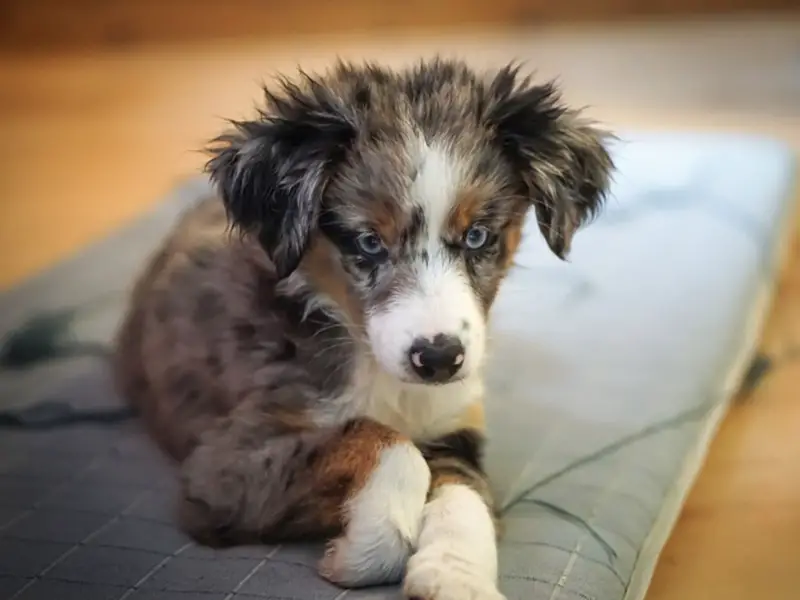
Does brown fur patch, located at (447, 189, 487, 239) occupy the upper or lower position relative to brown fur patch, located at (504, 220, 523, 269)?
upper

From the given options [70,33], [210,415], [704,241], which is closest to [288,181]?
[210,415]

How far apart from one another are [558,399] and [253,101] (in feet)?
4.40

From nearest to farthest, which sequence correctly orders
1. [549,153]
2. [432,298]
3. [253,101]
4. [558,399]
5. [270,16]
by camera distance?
[432,298], [549,153], [558,399], [253,101], [270,16]

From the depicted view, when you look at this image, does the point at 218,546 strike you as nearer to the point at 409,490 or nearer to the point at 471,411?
the point at 409,490

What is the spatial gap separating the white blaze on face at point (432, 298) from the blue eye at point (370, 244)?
77mm

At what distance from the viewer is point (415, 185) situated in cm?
170

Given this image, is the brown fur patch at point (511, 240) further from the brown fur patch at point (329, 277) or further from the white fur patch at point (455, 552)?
the white fur patch at point (455, 552)

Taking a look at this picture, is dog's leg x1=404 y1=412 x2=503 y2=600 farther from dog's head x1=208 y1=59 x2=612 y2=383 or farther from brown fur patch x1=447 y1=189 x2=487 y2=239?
brown fur patch x1=447 y1=189 x2=487 y2=239

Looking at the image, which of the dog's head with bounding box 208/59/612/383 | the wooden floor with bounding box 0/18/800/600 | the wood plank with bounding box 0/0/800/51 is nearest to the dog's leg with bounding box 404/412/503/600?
the dog's head with bounding box 208/59/612/383

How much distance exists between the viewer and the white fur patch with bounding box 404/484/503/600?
153 cm

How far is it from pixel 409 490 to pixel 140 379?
31.4 inches

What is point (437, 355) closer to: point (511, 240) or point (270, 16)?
point (511, 240)

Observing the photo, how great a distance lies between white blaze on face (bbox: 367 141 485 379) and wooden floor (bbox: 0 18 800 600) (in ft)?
2.87

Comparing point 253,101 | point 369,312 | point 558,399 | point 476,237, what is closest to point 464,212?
point 476,237
